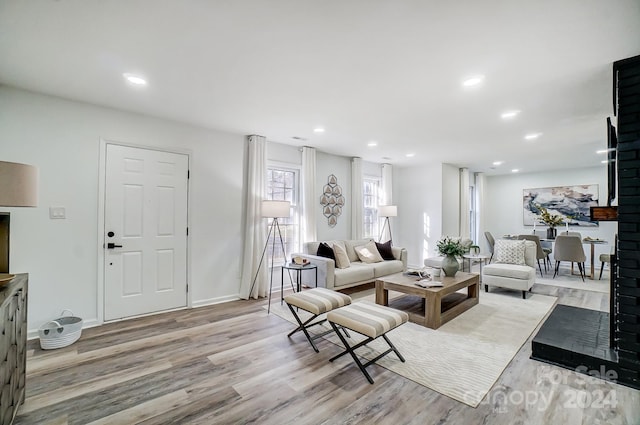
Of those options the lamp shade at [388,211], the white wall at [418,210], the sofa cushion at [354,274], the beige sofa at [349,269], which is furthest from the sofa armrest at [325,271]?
the white wall at [418,210]

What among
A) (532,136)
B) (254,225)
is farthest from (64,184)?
(532,136)

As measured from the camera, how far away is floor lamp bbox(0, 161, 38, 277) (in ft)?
5.51

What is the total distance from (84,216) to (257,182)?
2313 mm

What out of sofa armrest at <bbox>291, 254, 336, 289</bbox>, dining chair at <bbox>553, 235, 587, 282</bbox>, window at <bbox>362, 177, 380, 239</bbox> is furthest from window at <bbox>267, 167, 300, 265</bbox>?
dining chair at <bbox>553, 235, 587, 282</bbox>

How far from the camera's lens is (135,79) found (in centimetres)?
283

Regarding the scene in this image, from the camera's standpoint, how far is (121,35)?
214cm

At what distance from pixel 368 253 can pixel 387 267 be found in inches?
17.6

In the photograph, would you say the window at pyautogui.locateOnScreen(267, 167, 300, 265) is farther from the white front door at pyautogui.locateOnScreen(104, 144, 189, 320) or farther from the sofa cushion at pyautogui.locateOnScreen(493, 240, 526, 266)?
the sofa cushion at pyautogui.locateOnScreen(493, 240, 526, 266)

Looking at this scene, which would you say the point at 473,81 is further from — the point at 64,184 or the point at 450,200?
the point at 450,200

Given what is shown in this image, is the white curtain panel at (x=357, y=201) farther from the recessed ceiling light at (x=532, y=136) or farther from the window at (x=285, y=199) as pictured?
the recessed ceiling light at (x=532, y=136)

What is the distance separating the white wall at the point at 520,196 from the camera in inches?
296

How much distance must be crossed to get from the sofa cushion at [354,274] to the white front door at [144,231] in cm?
235

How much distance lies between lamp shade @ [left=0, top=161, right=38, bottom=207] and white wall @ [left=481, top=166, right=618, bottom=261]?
1049 cm

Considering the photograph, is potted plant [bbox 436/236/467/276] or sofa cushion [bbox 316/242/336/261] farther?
sofa cushion [bbox 316/242/336/261]
